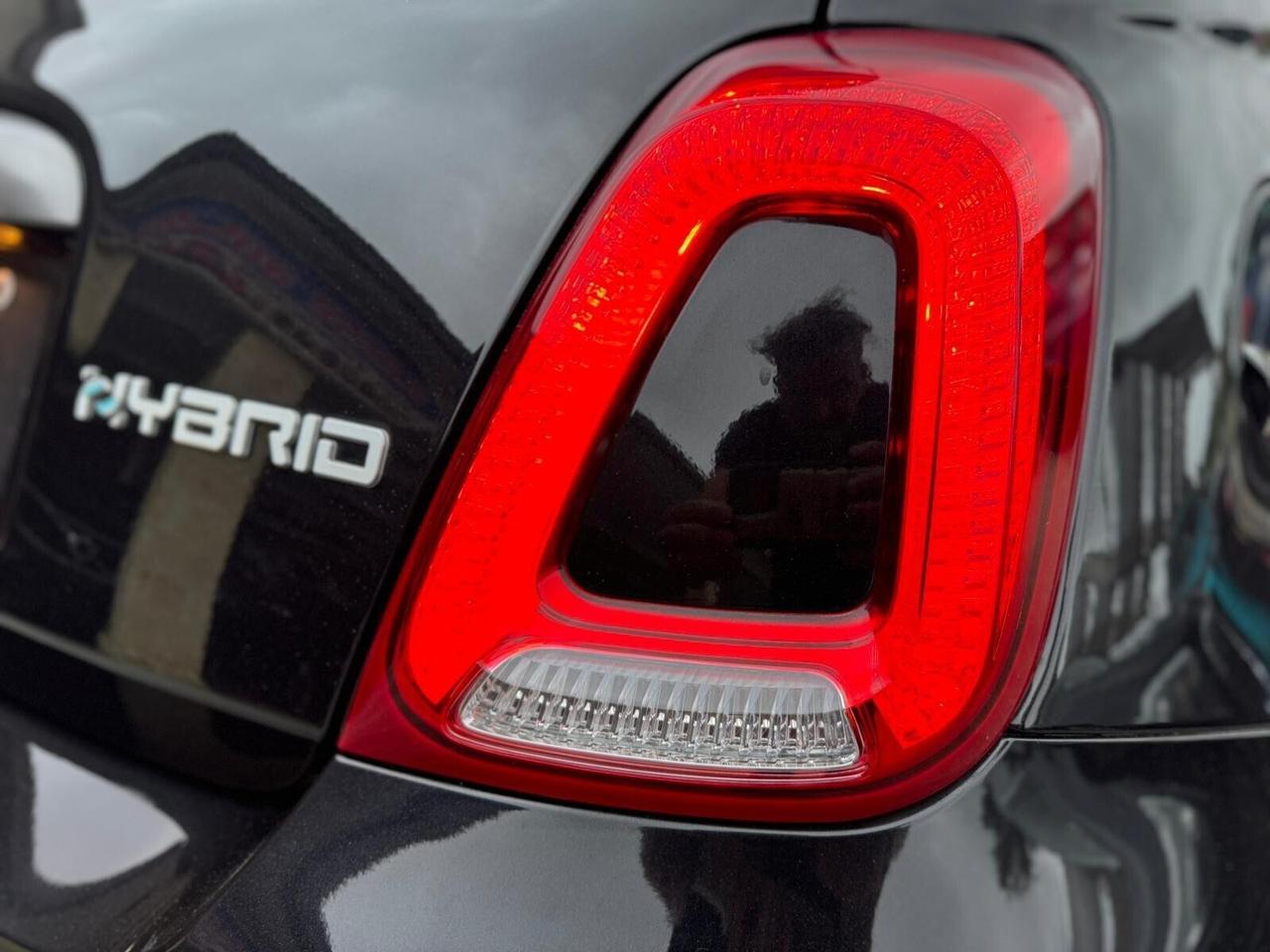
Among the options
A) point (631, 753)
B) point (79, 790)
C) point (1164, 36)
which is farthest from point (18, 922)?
point (1164, 36)

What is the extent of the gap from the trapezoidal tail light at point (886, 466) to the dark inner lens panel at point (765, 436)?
0.05 feet

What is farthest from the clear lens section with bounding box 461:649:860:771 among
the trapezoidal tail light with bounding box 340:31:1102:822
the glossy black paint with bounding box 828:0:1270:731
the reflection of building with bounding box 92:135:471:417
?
the reflection of building with bounding box 92:135:471:417

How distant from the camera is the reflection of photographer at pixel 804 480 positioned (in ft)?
2.90

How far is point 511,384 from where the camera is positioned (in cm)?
96

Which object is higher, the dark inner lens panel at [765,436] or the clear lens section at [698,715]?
the dark inner lens panel at [765,436]

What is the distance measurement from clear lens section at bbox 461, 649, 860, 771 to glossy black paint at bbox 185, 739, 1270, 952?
0.06m

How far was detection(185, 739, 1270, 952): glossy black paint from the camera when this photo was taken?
34.6 inches

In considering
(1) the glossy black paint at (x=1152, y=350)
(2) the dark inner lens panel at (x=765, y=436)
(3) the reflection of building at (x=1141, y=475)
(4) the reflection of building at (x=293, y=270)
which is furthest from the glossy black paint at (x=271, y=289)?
(3) the reflection of building at (x=1141, y=475)

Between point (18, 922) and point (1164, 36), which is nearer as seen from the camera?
point (1164, 36)

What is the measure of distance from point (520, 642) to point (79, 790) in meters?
0.53

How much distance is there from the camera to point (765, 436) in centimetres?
90

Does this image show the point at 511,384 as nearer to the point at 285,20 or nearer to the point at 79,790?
the point at 285,20

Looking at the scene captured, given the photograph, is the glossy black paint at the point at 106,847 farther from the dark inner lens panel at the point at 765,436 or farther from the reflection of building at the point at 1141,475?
the reflection of building at the point at 1141,475

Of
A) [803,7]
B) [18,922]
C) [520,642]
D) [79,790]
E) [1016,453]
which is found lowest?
[18,922]
